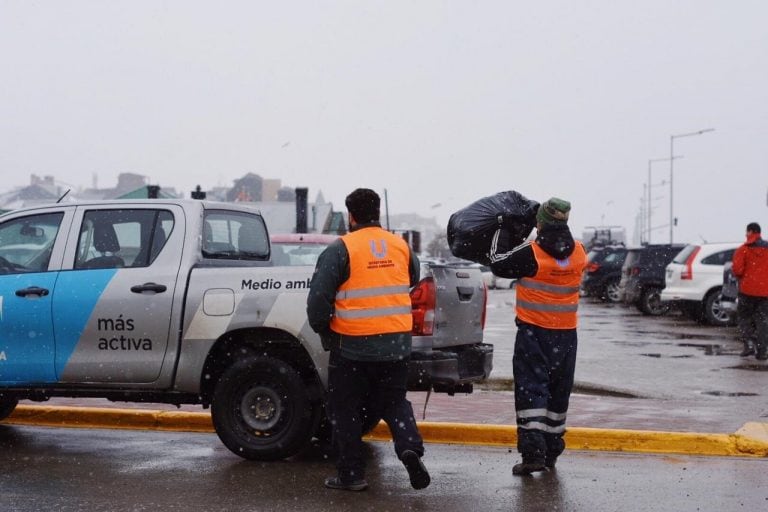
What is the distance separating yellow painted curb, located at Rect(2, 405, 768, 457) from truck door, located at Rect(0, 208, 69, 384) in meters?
1.47

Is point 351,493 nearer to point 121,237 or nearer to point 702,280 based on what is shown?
A: point 121,237

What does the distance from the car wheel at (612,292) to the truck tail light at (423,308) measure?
2417cm

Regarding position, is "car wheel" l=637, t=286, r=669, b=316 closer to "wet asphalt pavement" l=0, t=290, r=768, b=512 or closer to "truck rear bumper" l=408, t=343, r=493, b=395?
"wet asphalt pavement" l=0, t=290, r=768, b=512

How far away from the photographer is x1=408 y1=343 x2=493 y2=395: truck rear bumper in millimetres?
7043

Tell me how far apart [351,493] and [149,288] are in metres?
2.08

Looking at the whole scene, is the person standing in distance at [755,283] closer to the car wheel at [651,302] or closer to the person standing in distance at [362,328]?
the person standing in distance at [362,328]

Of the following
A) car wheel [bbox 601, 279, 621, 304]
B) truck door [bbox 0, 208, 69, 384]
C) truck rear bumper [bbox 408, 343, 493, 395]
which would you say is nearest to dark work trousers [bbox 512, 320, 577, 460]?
truck rear bumper [bbox 408, 343, 493, 395]

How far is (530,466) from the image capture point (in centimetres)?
693

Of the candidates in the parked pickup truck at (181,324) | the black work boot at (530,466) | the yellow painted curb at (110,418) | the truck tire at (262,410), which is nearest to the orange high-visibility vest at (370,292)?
Result: the parked pickup truck at (181,324)

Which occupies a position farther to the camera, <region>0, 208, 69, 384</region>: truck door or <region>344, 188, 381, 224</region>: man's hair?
<region>0, 208, 69, 384</region>: truck door

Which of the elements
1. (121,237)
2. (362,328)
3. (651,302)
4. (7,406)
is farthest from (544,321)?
(651,302)

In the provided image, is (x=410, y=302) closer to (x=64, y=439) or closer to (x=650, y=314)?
(x=64, y=439)

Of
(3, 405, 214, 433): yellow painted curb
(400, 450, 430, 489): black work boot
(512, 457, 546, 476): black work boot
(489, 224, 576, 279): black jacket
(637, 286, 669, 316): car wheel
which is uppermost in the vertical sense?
(489, 224, 576, 279): black jacket

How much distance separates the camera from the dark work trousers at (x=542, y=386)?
6.98 m
